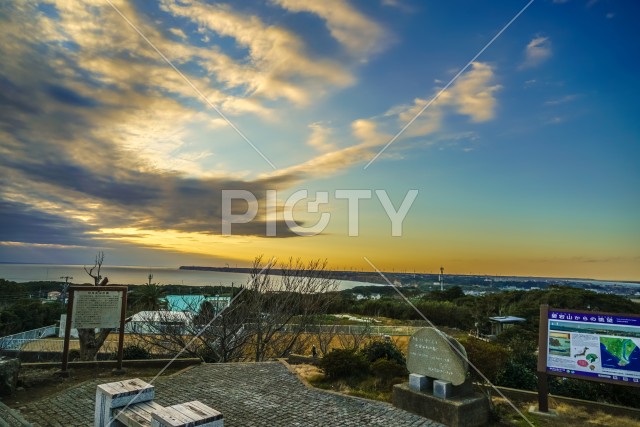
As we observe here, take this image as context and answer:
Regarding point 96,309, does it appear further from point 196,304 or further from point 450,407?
point 450,407

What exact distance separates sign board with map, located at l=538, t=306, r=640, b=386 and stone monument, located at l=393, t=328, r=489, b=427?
170 cm

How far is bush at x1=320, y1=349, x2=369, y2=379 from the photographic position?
31.3 feet

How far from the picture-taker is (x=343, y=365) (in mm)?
9523

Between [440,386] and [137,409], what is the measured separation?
4808 millimetres

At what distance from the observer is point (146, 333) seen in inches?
633

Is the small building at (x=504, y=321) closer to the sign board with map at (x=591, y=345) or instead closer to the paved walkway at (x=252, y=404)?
the sign board with map at (x=591, y=345)

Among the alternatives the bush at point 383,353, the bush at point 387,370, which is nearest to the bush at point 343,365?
the bush at point 387,370

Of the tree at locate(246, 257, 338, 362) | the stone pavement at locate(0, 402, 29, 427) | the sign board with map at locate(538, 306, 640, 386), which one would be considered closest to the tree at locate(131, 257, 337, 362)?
the tree at locate(246, 257, 338, 362)

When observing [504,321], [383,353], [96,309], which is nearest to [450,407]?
[383,353]

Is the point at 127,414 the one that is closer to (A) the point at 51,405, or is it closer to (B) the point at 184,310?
(A) the point at 51,405

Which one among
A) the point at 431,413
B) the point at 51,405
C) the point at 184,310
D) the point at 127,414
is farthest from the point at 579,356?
the point at 184,310

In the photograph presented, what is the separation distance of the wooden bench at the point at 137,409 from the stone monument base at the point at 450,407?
161 inches

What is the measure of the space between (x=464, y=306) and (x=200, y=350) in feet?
111

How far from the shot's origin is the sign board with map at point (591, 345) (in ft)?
21.9
